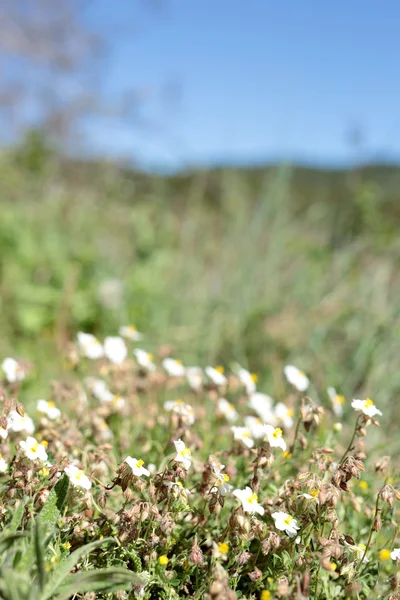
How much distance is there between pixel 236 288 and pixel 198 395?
73.5 inches

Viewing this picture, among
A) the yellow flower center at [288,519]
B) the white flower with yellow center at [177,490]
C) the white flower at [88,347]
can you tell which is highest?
the white flower with yellow center at [177,490]

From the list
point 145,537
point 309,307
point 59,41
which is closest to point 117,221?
point 309,307

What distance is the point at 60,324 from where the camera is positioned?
4051mm

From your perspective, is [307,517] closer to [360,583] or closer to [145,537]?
[360,583]

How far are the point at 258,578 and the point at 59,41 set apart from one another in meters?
11.1

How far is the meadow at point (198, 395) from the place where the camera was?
1539 mm

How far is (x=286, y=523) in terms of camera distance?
1561mm

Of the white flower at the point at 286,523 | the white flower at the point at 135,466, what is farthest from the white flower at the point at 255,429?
the white flower at the point at 135,466

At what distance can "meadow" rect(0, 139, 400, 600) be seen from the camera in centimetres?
154

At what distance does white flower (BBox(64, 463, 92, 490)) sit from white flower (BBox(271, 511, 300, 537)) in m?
0.47

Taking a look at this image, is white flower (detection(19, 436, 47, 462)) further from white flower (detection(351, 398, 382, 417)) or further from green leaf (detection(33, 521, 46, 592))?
white flower (detection(351, 398, 382, 417))

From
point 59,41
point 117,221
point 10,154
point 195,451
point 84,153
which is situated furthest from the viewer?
point 59,41

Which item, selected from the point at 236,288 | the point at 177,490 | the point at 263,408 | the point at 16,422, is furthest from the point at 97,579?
the point at 236,288

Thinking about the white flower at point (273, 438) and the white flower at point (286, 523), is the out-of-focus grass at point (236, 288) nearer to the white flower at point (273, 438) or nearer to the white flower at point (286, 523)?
the white flower at point (273, 438)
